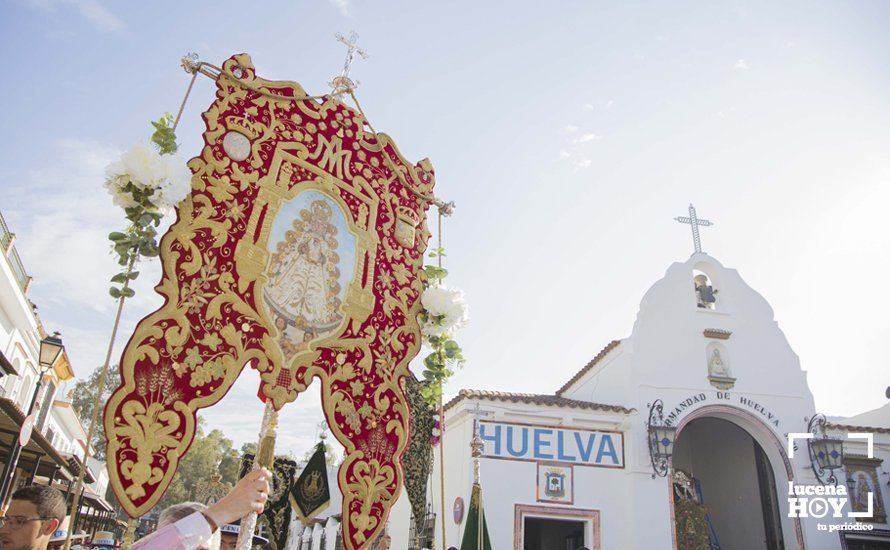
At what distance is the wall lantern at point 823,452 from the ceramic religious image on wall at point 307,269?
1112 cm

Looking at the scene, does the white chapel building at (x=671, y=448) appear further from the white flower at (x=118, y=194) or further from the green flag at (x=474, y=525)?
the white flower at (x=118, y=194)

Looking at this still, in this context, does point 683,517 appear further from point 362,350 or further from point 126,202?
point 126,202

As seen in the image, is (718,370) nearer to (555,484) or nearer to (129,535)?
(555,484)

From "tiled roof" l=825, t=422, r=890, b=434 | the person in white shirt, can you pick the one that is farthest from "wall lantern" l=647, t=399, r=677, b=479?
the person in white shirt

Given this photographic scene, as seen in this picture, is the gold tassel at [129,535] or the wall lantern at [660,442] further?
the wall lantern at [660,442]

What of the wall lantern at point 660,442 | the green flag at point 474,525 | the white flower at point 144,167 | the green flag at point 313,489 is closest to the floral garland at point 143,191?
the white flower at point 144,167

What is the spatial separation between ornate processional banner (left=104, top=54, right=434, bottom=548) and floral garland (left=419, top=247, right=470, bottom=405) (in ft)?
0.31

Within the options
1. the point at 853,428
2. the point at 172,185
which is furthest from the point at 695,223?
the point at 172,185

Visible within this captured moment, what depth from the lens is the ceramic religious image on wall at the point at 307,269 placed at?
2.92 metres

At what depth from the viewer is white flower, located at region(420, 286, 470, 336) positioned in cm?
350

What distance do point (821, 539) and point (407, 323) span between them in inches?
429

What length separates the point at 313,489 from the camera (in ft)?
19.4

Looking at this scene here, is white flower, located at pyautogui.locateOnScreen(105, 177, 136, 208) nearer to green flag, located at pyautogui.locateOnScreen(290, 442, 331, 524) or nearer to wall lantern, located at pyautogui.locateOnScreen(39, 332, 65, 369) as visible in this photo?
wall lantern, located at pyautogui.locateOnScreen(39, 332, 65, 369)

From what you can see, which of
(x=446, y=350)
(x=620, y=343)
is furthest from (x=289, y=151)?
(x=620, y=343)
